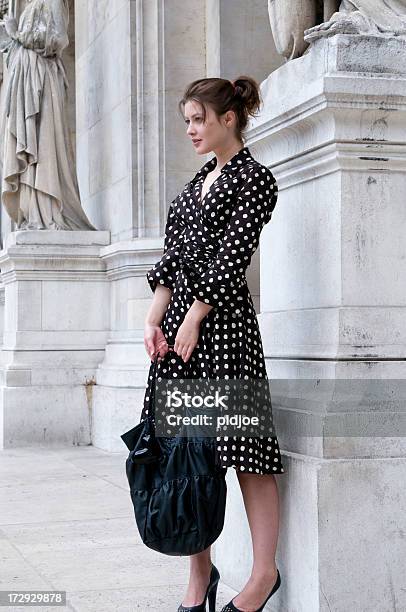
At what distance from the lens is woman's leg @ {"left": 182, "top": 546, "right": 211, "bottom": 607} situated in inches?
152

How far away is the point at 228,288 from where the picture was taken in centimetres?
365

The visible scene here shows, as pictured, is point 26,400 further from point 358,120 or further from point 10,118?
point 358,120

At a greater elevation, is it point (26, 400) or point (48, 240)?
point (48, 240)

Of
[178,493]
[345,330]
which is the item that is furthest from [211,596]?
[345,330]

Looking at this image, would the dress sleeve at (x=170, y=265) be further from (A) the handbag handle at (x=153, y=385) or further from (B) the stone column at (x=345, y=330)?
(B) the stone column at (x=345, y=330)

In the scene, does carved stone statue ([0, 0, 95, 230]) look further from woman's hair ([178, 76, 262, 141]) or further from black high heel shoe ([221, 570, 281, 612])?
black high heel shoe ([221, 570, 281, 612])

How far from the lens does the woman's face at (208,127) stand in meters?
3.78

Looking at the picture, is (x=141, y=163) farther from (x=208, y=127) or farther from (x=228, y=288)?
(x=228, y=288)

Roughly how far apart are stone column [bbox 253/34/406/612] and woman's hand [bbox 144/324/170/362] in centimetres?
52

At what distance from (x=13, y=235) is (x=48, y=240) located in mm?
356

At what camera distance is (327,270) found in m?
3.92

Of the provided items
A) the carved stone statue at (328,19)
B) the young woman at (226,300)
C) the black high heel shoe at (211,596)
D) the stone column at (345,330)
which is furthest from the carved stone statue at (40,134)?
the black high heel shoe at (211,596)

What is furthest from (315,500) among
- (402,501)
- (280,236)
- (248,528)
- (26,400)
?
(26,400)

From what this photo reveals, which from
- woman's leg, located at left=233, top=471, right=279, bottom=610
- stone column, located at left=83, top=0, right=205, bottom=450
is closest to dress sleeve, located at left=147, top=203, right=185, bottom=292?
woman's leg, located at left=233, top=471, right=279, bottom=610
